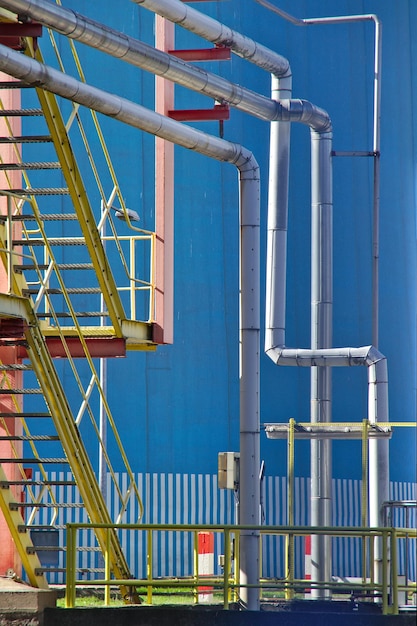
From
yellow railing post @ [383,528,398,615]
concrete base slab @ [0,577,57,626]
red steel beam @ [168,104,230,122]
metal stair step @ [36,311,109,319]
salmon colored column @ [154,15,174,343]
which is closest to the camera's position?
concrete base slab @ [0,577,57,626]

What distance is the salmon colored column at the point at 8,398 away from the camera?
54.1ft

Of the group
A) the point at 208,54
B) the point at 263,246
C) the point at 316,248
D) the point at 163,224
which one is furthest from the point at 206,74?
the point at 263,246

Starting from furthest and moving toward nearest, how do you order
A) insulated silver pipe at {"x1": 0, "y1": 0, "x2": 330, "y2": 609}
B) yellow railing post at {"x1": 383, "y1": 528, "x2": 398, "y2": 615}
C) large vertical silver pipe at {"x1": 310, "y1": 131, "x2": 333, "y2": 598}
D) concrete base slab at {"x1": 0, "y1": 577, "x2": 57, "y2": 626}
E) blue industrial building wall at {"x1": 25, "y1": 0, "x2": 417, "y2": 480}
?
1. blue industrial building wall at {"x1": 25, "y1": 0, "x2": 417, "y2": 480}
2. large vertical silver pipe at {"x1": 310, "y1": 131, "x2": 333, "y2": 598}
3. yellow railing post at {"x1": 383, "y1": 528, "x2": 398, "y2": 615}
4. insulated silver pipe at {"x1": 0, "y1": 0, "x2": 330, "y2": 609}
5. concrete base slab at {"x1": 0, "y1": 577, "x2": 57, "y2": 626}

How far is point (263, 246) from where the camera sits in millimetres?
33281

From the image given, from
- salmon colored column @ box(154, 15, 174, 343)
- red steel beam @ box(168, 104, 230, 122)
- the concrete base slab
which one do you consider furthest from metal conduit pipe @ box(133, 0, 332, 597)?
the concrete base slab

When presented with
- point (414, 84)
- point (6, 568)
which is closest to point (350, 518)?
point (414, 84)

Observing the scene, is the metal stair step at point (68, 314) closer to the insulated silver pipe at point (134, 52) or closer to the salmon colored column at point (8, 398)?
the salmon colored column at point (8, 398)

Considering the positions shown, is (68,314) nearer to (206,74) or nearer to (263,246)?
(206,74)

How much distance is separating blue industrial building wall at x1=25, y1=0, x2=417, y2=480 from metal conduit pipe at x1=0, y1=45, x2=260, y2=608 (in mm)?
15490

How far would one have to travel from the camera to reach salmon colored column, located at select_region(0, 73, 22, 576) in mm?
16484

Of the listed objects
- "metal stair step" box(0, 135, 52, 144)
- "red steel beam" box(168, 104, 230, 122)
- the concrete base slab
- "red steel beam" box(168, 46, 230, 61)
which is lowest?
the concrete base slab

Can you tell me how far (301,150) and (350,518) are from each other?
9417 mm

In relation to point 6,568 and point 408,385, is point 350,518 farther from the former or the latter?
point 6,568

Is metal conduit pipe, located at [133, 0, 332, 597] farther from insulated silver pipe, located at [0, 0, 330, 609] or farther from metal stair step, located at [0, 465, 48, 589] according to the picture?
metal stair step, located at [0, 465, 48, 589]
